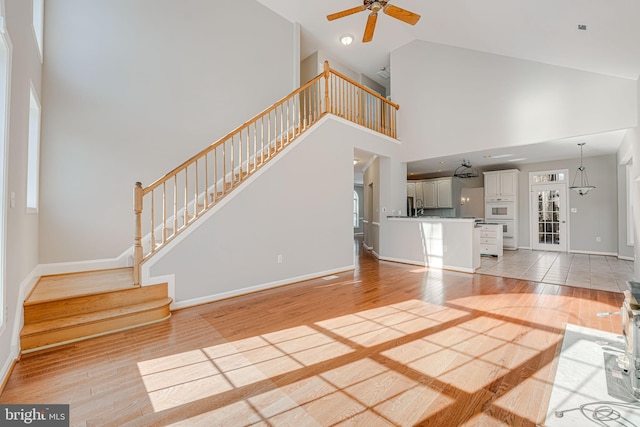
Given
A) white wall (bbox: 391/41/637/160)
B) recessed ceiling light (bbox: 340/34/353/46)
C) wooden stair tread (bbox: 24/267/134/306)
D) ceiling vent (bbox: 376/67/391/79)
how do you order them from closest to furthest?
wooden stair tread (bbox: 24/267/134/306), white wall (bbox: 391/41/637/160), recessed ceiling light (bbox: 340/34/353/46), ceiling vent (bbox: 376/67/391/79)

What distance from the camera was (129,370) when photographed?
81.4 inches

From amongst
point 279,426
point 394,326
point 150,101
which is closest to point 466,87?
point 394,326

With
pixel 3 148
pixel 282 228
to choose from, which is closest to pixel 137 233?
pixel 3 148

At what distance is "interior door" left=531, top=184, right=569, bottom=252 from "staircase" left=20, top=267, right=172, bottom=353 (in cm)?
933

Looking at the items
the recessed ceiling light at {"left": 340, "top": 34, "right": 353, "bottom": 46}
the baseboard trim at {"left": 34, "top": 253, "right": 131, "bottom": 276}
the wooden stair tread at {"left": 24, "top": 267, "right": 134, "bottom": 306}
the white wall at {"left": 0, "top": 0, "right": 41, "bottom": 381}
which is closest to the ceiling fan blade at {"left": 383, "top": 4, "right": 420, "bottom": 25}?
the recessed ceiling light at {"left": 340, "top": 34, "right": 353, "bottom": 46}

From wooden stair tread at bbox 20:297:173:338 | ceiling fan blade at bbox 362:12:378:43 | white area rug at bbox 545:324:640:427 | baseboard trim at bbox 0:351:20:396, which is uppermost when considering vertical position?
ceiling fan blade at bbox 362:12:378:43

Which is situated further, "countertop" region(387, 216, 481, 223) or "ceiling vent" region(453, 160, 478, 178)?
"ceiling vent" region(453, 160, 478, 178)

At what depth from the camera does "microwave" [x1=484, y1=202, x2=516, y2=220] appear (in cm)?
828

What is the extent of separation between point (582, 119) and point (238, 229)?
5.73 m

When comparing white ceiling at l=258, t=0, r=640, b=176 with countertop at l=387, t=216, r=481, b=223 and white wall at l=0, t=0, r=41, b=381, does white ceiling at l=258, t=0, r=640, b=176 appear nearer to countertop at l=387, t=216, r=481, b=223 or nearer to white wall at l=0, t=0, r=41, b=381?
countertop at l=387, t=216, r=481, b=223

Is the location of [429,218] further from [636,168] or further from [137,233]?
[137,233]

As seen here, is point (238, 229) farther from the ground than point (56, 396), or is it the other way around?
point (238, 229)

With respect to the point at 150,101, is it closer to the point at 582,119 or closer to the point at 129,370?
the point at 129,370

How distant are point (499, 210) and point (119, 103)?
9.66 metres
